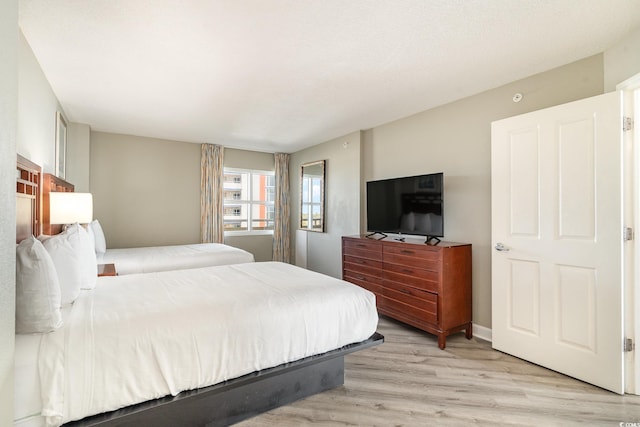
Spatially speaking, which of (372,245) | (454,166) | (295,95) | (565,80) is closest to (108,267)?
(295,95)

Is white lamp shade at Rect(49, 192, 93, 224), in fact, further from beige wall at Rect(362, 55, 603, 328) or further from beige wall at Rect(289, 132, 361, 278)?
beige wall at Rect(362, 55, 603, 328)

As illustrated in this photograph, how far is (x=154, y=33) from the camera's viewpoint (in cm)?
210

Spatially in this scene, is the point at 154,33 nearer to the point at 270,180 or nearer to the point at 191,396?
the point at 191,396

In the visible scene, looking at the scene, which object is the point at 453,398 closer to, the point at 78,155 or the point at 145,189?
the point at 145,189

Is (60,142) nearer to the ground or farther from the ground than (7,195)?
farther from the ground

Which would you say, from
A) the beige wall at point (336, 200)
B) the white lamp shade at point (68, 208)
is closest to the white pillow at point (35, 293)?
the white lamp shade at point (68, 208)

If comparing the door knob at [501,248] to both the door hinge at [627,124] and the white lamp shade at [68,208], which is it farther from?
the white lamp shade at [68,208]

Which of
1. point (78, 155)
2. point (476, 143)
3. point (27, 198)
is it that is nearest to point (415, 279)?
point (476, 143)

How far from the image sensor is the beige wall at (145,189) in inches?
189

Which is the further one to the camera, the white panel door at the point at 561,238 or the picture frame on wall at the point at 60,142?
the picture frame on wall at the point at 60,142

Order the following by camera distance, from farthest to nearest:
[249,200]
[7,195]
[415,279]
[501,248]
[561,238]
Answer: [249,200]
[415,279]
[501,248]
[561,238]
[7,195]

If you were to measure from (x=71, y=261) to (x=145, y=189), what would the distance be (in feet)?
12.2

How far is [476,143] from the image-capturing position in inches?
126

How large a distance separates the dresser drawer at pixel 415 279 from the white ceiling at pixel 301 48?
6.31 feet
